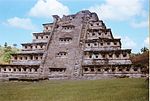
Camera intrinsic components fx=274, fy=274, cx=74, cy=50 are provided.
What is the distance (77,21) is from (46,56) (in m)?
10.8

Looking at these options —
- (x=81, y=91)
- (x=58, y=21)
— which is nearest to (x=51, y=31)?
(x=58, y=21)

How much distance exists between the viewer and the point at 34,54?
44.1m

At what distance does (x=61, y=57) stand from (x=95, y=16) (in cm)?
1345

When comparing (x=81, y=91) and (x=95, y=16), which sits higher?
(x=95, y=16)

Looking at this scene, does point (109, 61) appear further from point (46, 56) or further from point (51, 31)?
point (51, 31)

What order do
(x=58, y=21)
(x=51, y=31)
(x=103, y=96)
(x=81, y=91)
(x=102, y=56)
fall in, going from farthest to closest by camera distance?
(x=58, y=21) < (x=51, y=31) < (x=102, y=56) < (x=81, y=91) < (x=103, y=96)

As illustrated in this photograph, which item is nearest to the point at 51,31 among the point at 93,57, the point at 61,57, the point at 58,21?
the point at 58,21

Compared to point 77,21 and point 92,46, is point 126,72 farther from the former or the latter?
point 77,21

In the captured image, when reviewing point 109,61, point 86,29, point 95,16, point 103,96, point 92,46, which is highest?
point 95,16

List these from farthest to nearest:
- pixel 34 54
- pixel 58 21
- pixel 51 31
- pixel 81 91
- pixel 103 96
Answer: pixel 58 21 < pixel 51 31 < pixel 34 54 < pixel 81 91 < pixel 103 96

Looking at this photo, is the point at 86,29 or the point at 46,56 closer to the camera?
the point at 46,56

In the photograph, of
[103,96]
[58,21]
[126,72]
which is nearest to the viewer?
[103,96]

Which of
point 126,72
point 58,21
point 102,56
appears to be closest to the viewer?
point 126,72

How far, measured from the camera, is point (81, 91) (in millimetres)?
22094
